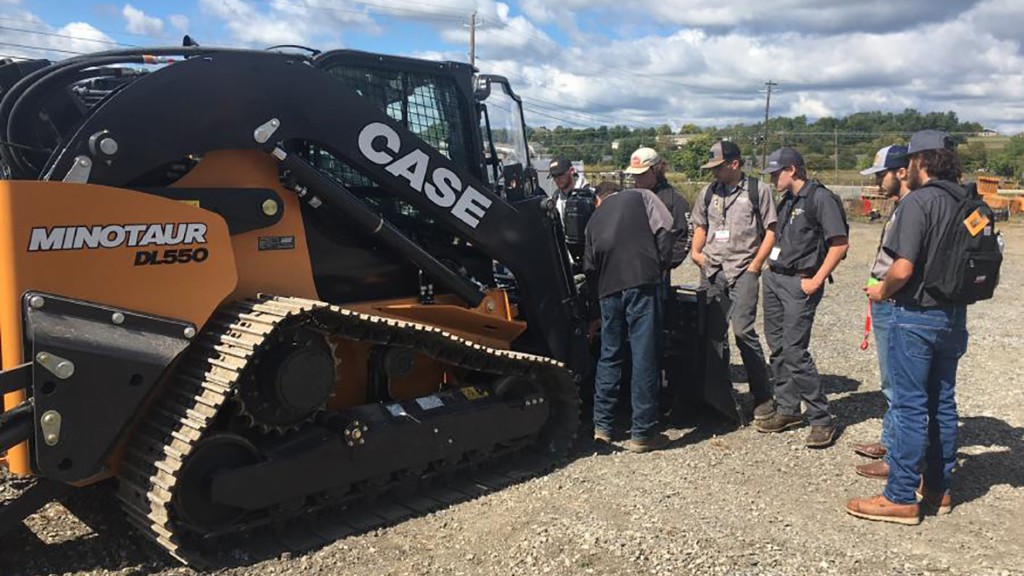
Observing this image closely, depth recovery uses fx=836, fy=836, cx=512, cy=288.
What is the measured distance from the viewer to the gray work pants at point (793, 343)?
5.93 metres

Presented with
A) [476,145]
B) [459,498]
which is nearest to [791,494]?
[459,498]

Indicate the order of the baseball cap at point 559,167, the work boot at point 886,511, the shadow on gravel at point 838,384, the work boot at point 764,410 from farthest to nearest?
the baseball cap at point 559,167, the shadow on gravel at point 838,384, the work boot at point 764,410, the work boot at point 886,511

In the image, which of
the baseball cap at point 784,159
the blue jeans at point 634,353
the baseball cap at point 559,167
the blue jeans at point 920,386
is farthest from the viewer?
the baseball cap at point 559,167

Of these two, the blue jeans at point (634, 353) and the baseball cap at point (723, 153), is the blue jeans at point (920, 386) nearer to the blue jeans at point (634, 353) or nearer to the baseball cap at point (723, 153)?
the blue jeans at point (634, 353)

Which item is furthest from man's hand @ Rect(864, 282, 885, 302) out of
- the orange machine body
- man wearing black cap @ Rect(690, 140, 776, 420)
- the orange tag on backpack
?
the orange machine body

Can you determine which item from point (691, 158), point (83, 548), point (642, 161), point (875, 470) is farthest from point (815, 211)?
point (691, 158)

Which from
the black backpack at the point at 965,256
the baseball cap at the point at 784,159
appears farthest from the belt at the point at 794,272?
the black backpack at the point at 965,256

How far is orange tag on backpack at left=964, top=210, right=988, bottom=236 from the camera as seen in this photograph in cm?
432

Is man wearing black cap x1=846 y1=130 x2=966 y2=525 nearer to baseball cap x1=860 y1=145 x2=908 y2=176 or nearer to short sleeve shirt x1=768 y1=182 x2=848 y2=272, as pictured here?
baseball cap x1=860 y1=145 x2=908 y2=176

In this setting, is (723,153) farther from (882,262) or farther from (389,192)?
(389,192)

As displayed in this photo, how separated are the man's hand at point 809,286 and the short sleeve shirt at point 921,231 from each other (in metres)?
1.27

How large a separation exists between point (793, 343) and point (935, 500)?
1.48 meters

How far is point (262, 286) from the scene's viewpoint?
14.4ft

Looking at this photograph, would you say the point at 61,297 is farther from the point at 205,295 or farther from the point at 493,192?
the point at 493,192
